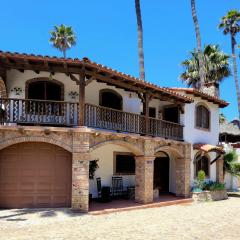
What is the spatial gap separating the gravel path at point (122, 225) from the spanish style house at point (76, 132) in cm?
116

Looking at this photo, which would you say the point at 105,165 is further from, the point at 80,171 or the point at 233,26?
the point at 233,26

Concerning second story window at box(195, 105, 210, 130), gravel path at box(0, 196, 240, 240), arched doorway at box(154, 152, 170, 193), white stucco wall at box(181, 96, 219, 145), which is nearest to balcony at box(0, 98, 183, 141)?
white stucco wall at box(181, 96, 219, 145)

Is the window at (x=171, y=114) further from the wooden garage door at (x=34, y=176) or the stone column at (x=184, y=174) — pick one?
the wooden garage door at (x=34, y=176)

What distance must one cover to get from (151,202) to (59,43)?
27.5 meters

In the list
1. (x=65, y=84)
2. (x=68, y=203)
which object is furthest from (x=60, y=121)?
(x=68, y=203)

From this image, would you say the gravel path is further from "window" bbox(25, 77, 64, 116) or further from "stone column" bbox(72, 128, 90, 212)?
"window" bbox(25, 77, 64, 116)

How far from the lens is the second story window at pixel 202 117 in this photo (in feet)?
70.6

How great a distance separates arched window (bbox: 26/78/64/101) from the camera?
51.9 feet

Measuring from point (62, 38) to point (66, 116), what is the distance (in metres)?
27.1

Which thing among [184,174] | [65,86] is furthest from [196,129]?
[65,86]

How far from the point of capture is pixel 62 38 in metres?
40.2

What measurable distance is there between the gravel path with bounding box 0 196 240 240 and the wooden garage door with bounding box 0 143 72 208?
630 mm

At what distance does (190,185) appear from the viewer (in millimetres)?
20406

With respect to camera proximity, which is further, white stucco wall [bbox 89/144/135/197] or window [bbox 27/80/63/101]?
white stucco wall [bbox 89/144/135/197]
